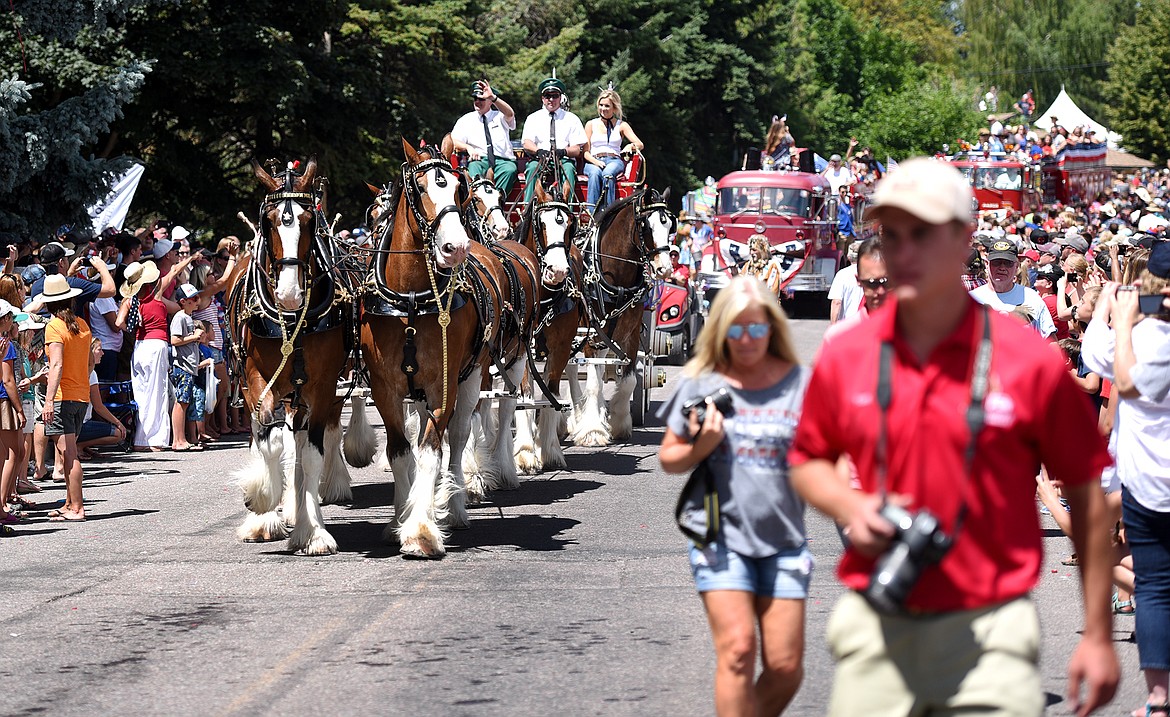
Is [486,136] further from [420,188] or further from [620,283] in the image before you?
[420,188]

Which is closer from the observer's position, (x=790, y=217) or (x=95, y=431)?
(x=95, y=431)

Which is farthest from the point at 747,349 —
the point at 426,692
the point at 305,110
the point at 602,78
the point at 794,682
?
the point at 602,78

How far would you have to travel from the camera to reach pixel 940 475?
13.1 feet

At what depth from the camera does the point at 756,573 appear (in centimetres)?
554

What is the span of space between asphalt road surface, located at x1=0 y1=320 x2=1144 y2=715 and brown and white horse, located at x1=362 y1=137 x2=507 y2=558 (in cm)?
45

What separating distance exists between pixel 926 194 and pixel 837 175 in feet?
134

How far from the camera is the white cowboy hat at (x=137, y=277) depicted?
1736 cm

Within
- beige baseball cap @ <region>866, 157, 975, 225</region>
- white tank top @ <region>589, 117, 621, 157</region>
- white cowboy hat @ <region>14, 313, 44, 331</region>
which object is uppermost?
white tank top @ <region>589, 117, 621, 157</region>

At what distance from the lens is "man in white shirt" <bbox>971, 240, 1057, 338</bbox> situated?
1072 cm

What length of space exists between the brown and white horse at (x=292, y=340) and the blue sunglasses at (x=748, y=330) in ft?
17.3

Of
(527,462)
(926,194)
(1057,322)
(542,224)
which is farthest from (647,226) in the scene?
(926,194)

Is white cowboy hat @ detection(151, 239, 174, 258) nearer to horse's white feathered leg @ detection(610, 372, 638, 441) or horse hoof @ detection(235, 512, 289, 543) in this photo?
horse's white feathered leg @ detection(610, 372, 638, 441)

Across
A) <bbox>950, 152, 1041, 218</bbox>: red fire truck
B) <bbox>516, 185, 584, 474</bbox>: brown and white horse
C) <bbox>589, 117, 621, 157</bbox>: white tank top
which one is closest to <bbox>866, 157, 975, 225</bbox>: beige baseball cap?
<bbox>516, 185, 584, 474</bbox>: brown and white horse

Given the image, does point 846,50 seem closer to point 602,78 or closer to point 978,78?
point 978,78
